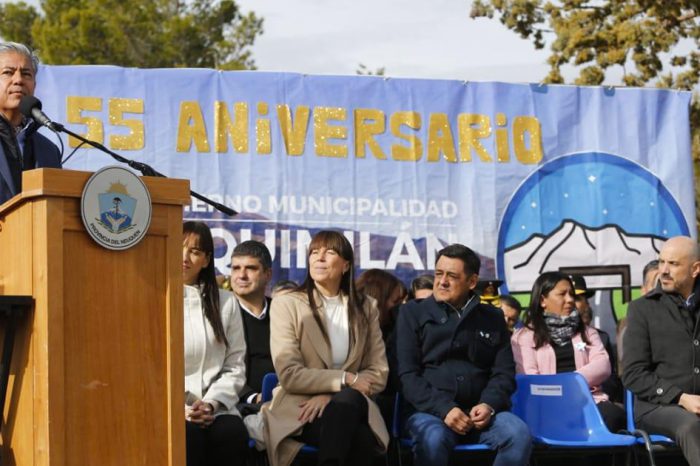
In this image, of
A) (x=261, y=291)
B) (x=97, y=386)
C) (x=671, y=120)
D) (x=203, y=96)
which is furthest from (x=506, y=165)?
(x=97, y=386)

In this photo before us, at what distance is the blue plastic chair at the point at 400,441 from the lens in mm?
5742

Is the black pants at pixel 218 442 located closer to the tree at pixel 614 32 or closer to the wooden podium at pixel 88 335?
the wooden podium at pixel 88 335

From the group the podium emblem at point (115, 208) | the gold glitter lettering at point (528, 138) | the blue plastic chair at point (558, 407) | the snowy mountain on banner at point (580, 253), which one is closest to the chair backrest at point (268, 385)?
the blue plastic chair at point (558, 407)

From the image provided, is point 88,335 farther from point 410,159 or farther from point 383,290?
point 410,159

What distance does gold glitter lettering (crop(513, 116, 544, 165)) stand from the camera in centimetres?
865

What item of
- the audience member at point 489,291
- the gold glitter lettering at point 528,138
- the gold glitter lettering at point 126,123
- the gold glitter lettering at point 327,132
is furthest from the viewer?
the gold glitter lettering at point 528,138

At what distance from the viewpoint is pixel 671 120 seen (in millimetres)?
9016

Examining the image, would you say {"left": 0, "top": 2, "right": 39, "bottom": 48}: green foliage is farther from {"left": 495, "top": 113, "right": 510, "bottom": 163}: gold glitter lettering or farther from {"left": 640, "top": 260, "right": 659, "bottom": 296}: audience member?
{"left": 640, "top": 260, "right": 659, "bottom": 296}: audience member

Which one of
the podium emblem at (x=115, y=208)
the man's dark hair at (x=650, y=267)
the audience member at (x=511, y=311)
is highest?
the podium emblem at (x=115, y=208)

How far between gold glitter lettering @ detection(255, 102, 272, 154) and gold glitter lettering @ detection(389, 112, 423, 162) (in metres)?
0.94

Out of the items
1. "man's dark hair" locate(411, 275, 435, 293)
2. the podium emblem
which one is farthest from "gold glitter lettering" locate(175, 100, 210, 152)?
the podium emblem

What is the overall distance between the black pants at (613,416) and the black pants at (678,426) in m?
0.55

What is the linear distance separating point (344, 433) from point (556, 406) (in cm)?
166

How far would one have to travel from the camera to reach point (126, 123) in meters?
7.93
